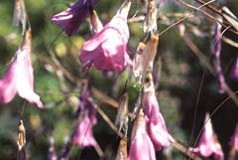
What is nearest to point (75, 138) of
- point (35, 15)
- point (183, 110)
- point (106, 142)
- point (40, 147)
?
point (40, 147)

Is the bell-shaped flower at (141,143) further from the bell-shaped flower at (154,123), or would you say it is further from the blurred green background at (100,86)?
the blurred green background at (100,86)

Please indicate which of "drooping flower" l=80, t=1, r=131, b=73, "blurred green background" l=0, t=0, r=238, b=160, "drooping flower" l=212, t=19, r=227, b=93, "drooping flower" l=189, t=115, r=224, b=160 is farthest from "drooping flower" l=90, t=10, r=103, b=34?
"blurred green background" l=0, t=0, r=238, b=160

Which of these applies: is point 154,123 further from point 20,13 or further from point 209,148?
point 209,148

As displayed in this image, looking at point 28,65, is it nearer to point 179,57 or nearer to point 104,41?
point 104,41

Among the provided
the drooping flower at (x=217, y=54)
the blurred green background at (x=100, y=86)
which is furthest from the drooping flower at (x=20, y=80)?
the blurred green background at (x=100, y=86)

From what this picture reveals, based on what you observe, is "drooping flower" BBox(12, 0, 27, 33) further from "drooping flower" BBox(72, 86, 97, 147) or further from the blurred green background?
the blurred green background

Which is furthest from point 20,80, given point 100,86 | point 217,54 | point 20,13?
point 100,86
